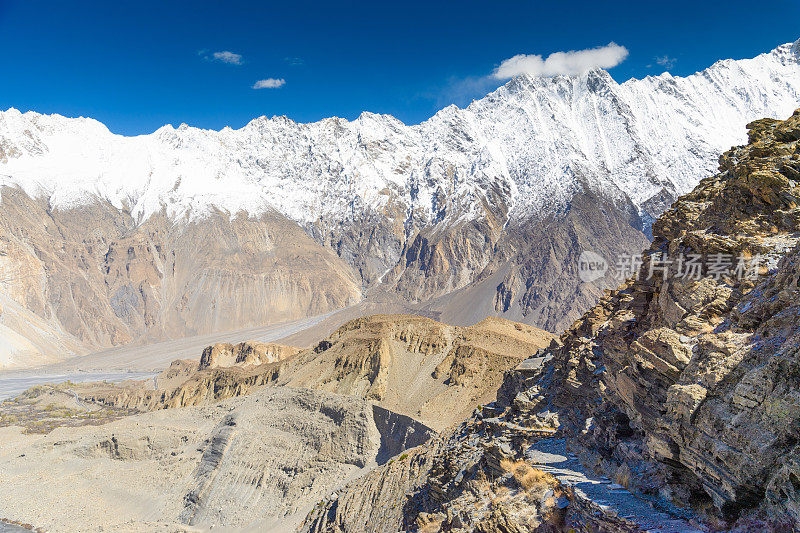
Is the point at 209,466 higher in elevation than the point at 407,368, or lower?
lower

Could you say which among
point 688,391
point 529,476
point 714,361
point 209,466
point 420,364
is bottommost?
point 209,466

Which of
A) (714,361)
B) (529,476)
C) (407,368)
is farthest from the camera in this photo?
(407,368)

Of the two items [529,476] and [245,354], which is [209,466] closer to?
[529,476]

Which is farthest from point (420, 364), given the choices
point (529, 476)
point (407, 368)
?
point (529, 476)

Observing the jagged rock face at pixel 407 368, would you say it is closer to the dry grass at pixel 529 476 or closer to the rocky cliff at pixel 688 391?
the rocky cliff at pixel 688 391

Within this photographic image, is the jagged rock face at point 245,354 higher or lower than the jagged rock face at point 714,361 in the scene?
lower

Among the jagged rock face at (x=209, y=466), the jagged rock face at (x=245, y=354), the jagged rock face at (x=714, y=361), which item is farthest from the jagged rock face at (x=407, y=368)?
the jagged rock face at (x=714, y=361)

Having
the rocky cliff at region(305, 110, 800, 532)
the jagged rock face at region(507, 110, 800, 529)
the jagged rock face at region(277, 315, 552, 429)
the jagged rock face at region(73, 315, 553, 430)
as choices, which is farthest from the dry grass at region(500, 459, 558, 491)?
the jagged rock face at region(73, 315, 553, 430)
